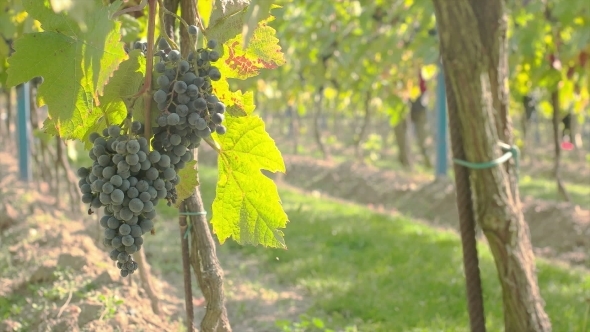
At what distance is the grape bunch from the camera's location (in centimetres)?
129

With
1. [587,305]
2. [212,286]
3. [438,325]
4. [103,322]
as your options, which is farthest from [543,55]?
[212,286]

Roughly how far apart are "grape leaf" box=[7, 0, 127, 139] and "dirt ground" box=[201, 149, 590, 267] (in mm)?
5823

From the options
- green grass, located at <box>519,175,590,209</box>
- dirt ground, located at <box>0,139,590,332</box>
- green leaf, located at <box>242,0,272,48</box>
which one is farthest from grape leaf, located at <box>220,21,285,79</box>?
green grass, located at <box>519,175,590,209</box>

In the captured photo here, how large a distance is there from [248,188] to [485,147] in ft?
3.84

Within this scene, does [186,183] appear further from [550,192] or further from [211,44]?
[550,192]

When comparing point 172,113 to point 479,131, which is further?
point 479,131

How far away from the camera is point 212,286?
1.84 metres

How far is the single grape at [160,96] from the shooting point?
1.32 m

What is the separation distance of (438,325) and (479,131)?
159cm

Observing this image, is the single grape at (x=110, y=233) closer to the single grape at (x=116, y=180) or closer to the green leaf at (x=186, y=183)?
the single grape at (x=116, y=180)

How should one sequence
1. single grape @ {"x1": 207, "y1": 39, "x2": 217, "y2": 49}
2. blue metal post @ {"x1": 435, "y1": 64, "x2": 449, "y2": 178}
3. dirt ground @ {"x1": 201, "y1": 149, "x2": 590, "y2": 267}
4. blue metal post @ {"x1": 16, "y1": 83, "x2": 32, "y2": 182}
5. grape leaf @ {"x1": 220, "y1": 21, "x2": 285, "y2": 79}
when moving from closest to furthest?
1. single grape @ {"x1": 207, "y1": 39, "x2": 217, "y2": 49}
2. grape leaf @ {"x1": 220, "y1": 21, "x2": 285, "y2": 79}
3. dirt ground @ {"x1": 201, "y1": 149, "x2": 590, "y2": 267}
4. blue metal post @ {"x1": 16, "y1": 83, "x2": 32, "y2": 182}
5. blue metal post @ {"x1": 435, "y1": 64, "x2": 449, "y2": 178}

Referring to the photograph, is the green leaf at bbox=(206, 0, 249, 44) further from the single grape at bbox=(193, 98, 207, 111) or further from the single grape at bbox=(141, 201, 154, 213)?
the single grape at bbox=(141, 201, 154, 213)

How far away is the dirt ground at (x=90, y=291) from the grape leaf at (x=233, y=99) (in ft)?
5.34

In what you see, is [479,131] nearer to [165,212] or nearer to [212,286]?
[212,286]
